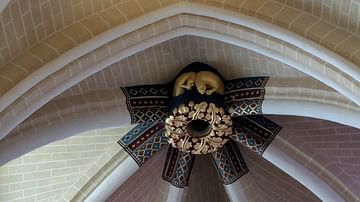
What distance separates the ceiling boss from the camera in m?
5.71

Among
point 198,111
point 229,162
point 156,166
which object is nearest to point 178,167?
point 156,166

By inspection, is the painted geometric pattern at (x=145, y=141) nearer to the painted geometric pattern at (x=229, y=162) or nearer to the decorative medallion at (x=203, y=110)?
the decorative medallion at (x=203, y=110)

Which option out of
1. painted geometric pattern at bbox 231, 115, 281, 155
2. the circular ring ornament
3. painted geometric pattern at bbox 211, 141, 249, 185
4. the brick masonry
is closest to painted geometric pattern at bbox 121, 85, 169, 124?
the circular ring ornament

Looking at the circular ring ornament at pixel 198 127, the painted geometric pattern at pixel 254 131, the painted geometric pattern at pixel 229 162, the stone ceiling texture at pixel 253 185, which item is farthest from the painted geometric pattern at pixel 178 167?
the circular ring ornament at pixel 198 127

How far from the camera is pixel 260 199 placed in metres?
6.99

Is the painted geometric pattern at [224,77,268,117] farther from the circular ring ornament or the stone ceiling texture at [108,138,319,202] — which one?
the stone ceiling texture at [108,138,319,202]

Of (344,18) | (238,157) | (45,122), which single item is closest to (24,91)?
(45,122)

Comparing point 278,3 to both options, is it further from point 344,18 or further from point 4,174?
point 4,174

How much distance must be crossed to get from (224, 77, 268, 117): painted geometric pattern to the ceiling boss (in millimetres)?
60

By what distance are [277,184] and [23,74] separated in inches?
111

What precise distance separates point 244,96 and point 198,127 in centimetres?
40

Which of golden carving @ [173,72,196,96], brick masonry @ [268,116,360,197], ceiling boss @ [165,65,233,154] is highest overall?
golden carving @ [173,72,196,96]

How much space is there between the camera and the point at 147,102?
5871 millimetres

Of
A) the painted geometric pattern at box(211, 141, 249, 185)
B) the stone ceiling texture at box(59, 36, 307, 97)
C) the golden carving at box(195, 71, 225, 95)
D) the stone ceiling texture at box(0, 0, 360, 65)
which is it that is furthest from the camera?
the painted geometric pattern at box(211, 141, 249, 185)
